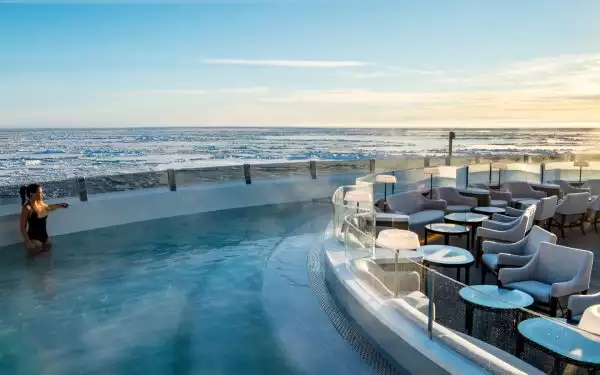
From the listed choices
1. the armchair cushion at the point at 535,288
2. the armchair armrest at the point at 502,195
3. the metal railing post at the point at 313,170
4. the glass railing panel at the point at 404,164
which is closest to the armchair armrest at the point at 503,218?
the armchair armrest at the point at 502,195

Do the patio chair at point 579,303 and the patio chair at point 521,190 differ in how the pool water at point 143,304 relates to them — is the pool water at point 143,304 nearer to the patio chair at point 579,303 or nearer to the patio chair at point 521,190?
the patio chair at point 579,303

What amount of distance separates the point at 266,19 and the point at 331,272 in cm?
1094

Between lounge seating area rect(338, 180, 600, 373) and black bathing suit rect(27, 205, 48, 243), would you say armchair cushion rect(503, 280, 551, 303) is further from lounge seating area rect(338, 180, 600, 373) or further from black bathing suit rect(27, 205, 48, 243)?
black bathing suit rect(27, 205, 48, 243)

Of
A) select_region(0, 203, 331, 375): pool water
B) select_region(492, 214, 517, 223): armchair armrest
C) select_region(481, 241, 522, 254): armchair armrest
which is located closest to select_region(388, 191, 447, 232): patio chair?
select_region(492, 214, 517, 223): armchair armrest

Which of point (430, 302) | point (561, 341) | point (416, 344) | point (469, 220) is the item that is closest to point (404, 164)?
point (469, 220)

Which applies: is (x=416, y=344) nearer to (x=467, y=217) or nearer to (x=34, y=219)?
(x=467, y=217)

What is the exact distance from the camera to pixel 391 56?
19438 mm

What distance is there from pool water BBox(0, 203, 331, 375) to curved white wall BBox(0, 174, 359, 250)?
0.42 metres

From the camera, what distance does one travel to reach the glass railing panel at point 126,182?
1065 cm

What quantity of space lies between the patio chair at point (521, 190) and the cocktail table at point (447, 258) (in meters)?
5.53

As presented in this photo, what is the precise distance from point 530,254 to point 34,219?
8.29m

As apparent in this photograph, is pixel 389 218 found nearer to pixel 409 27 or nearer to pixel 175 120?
pixel 409 27

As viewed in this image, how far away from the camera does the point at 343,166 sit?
14.4m

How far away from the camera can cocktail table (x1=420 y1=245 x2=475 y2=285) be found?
5.74m
